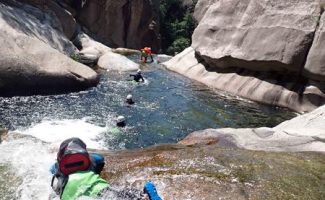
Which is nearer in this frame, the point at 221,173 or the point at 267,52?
the point at 221,173

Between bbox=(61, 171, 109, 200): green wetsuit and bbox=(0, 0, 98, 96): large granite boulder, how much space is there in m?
11.1

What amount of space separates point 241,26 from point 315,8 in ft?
13.9

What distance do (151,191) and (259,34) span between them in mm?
15660

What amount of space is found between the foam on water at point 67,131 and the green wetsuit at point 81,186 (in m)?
6.06

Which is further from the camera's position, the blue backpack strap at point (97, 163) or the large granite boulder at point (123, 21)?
the large granite boulder at point (123, 21)

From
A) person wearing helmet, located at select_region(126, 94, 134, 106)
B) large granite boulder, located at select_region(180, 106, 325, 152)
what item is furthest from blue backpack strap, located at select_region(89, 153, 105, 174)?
person wearing helmet, located at select_region(126, 94, 134, 106)

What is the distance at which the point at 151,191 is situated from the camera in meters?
6.09

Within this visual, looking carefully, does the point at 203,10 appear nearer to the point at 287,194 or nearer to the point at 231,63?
the point at 231,63

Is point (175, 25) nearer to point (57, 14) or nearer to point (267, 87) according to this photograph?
point (57, 14)

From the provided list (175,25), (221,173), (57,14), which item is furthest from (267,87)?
(175,25)

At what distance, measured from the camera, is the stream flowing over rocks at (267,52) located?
1802 cm

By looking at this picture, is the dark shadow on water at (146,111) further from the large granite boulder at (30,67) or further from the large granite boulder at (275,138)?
the large granite boulder at (275,138)

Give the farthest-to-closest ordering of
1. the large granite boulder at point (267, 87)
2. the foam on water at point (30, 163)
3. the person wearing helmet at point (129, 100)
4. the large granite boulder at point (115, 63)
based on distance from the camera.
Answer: the large granite boulder at point (115, 63)
the large granite boulder at point (267, 87)
the person wearing helmet at point (129, 100)
the foam on water at point (30, 163)

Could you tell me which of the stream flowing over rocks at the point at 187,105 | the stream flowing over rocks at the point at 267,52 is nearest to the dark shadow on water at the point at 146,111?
the stream flowing over rocks at the point at 187,105
